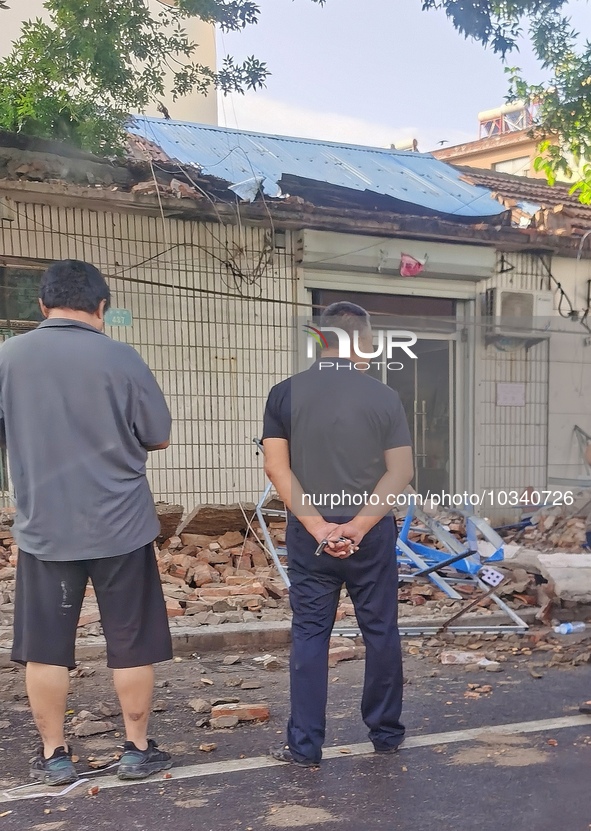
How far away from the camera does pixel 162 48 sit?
6332mm

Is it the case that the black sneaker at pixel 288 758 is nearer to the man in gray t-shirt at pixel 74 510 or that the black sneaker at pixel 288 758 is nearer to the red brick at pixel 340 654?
the man in gray t-shirt at pixel 74 510

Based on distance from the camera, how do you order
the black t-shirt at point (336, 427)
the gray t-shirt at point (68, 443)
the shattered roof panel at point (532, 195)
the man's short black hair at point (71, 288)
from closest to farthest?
the gray t-shirt at point (68, 443), the man's short black hair at point (71, 288), the black t-shirt at point (336, 427), the shattered roof panel at point (532, 195)

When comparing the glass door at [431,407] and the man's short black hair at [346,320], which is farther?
the glass door at [431,407]

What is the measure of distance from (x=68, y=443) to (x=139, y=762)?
1259 millimetres

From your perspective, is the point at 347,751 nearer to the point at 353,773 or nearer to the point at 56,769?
the point at 353,773

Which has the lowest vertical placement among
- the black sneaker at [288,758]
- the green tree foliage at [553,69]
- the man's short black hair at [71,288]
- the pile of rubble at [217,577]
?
the pile of rubble at [217,577]

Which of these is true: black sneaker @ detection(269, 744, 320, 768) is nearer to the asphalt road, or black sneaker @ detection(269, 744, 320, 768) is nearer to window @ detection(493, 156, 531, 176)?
the asphalt road

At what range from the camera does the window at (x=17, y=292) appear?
7785 millimetres

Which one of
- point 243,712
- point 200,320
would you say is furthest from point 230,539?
point 243,712

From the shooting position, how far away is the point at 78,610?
3104 millimetres

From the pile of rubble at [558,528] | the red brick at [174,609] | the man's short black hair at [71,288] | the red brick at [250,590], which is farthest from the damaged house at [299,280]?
the man's short black hair at [71,288]

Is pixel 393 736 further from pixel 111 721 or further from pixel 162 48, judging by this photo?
pixel 162 48

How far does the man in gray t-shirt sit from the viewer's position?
3010mm

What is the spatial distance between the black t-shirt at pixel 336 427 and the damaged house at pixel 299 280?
3.68m
